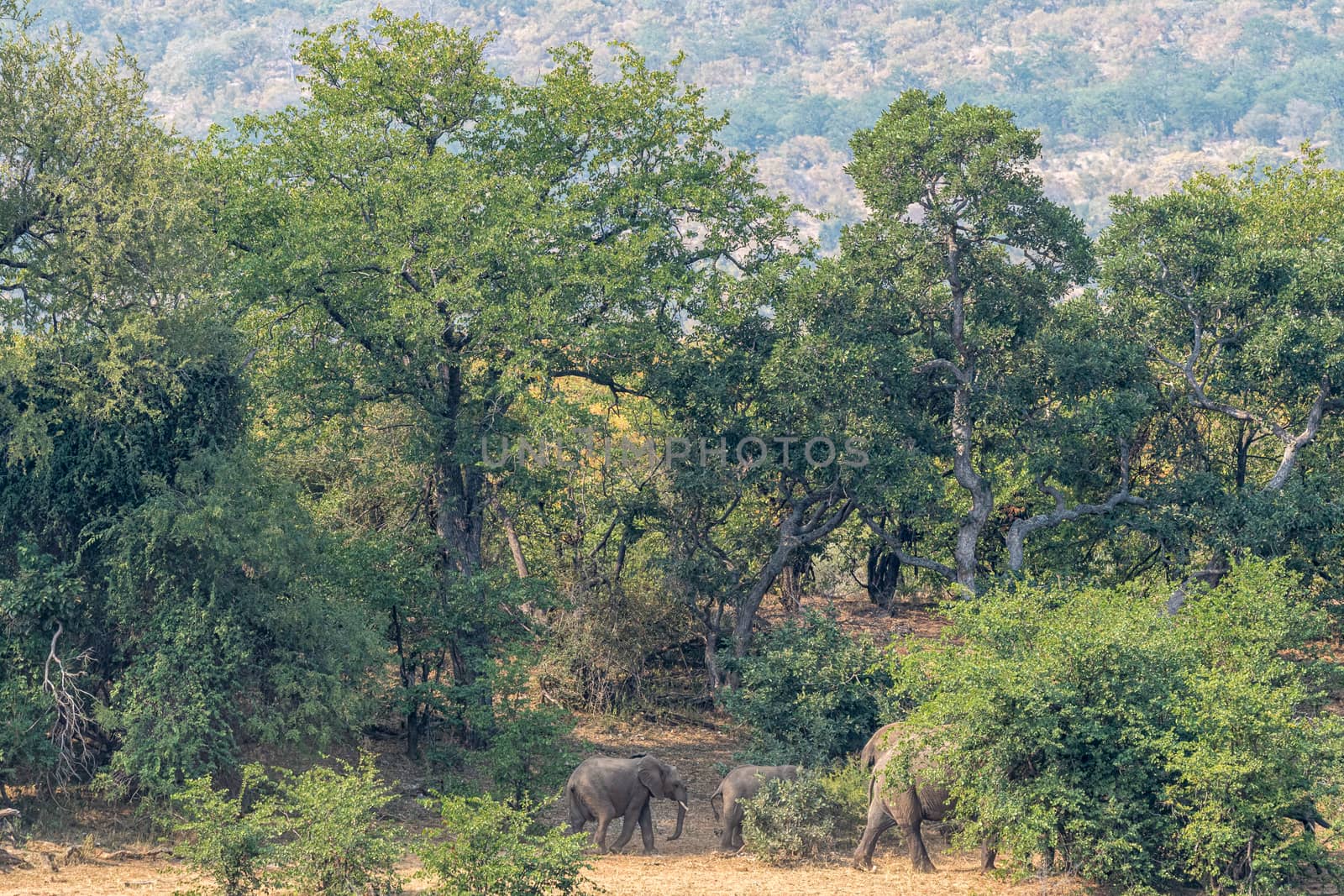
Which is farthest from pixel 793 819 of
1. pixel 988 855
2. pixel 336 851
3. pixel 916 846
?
pixel 336 851

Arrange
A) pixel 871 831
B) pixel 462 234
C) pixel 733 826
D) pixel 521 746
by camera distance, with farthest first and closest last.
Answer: pixel 462 234 < pixel 521 746 < pixel 733 826 < pixel 871 831

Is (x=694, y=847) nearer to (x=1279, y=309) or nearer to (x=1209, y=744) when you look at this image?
(x=1209, y=744)

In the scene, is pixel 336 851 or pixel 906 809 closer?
pixel 336 851

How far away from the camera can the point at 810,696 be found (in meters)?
24.4

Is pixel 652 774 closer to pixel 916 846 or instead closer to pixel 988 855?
pixel 916 846

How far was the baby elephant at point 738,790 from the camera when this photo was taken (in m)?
21.6

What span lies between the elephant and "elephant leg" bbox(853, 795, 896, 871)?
8.24 ft

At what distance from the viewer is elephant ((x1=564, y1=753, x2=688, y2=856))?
2156 cm

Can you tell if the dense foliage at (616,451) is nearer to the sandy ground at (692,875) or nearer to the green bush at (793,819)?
the green bush at (793,819)

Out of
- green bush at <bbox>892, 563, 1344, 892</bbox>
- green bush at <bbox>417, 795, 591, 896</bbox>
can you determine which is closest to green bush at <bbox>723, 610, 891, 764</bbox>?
green bush at <bbox>892, 563, 1344, 892</bbox>

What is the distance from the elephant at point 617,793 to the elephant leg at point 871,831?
98.8 inches

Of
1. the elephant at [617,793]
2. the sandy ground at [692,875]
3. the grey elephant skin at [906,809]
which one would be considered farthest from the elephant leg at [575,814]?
the grey elephant skin at [906,809]

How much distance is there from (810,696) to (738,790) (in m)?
3.06

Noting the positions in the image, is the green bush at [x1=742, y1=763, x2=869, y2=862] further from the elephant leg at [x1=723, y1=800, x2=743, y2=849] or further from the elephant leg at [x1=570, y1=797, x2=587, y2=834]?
the elephant leg at [x1=570, y1=797, x2=587, y2=834]
